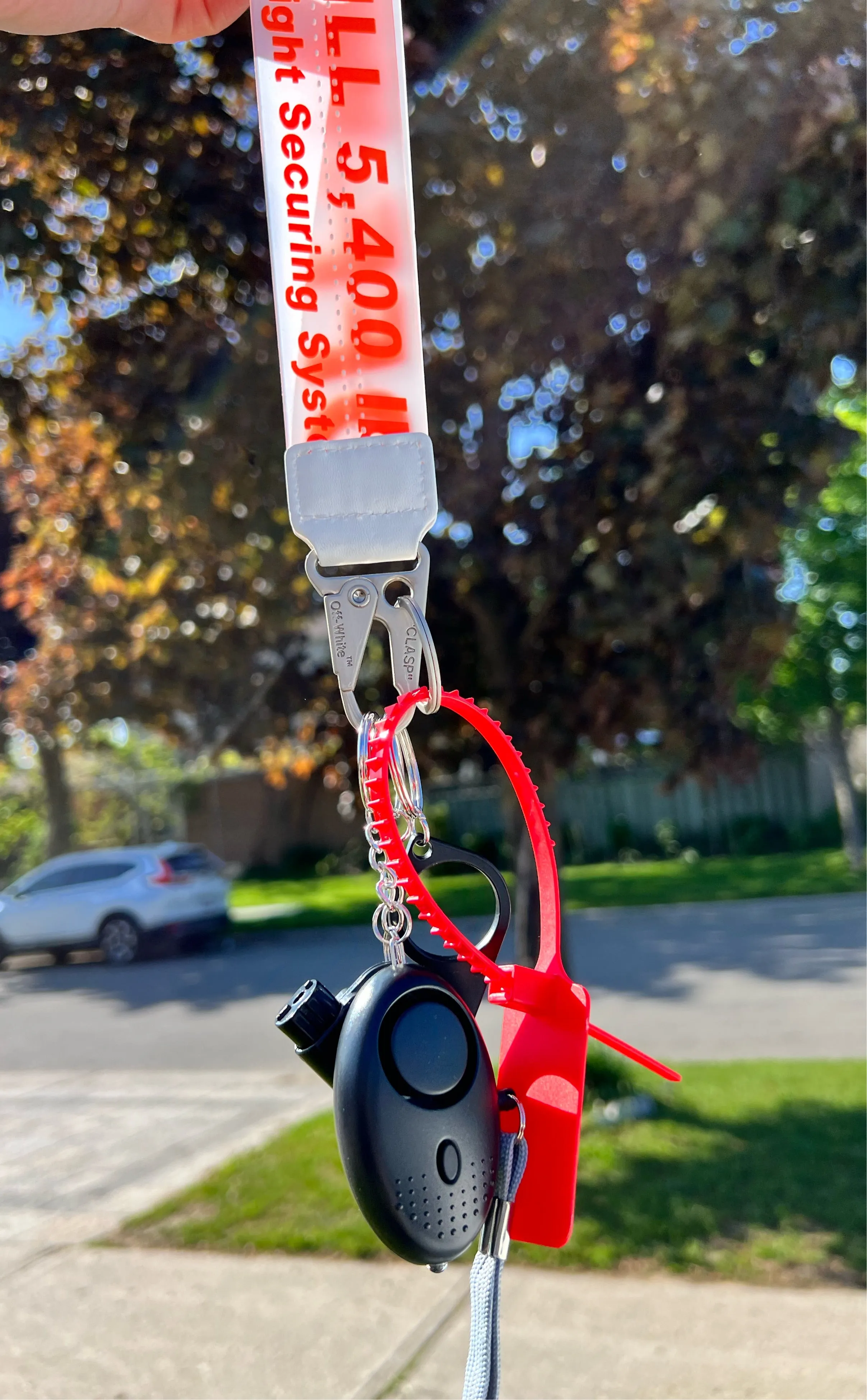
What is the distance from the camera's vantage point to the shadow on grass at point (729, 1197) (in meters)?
3.98

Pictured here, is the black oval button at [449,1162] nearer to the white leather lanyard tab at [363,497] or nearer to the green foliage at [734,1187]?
the white leather lanyard tab at [363,497]

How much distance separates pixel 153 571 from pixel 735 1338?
3661mm

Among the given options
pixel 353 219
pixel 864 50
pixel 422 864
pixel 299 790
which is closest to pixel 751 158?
pixel 864 50

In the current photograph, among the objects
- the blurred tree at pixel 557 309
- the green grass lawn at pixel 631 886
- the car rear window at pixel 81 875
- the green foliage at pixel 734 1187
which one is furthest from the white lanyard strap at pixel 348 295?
the green grass lawn at pixel 631 886

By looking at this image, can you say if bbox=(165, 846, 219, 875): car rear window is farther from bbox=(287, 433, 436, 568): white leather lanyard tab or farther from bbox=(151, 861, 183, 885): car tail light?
bbox=(287, 433, 436, 568): white leather lanyard tab

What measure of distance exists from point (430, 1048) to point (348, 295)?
0.70m

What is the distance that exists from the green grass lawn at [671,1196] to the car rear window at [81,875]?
3.38 m

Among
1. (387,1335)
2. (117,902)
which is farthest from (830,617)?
(387,1335)

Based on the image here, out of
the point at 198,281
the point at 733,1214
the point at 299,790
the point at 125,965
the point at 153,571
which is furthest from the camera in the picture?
the point at 299,790

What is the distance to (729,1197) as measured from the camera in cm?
448

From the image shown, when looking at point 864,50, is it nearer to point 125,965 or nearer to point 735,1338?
point 735,1338

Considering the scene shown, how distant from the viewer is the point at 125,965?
29.5ft

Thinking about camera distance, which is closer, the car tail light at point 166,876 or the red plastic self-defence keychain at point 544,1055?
the red plastic self-defence keychain at point 544,1055

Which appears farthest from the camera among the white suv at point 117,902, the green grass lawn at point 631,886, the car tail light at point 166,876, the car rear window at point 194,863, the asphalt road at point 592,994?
the green grass lawn at point 631,886
